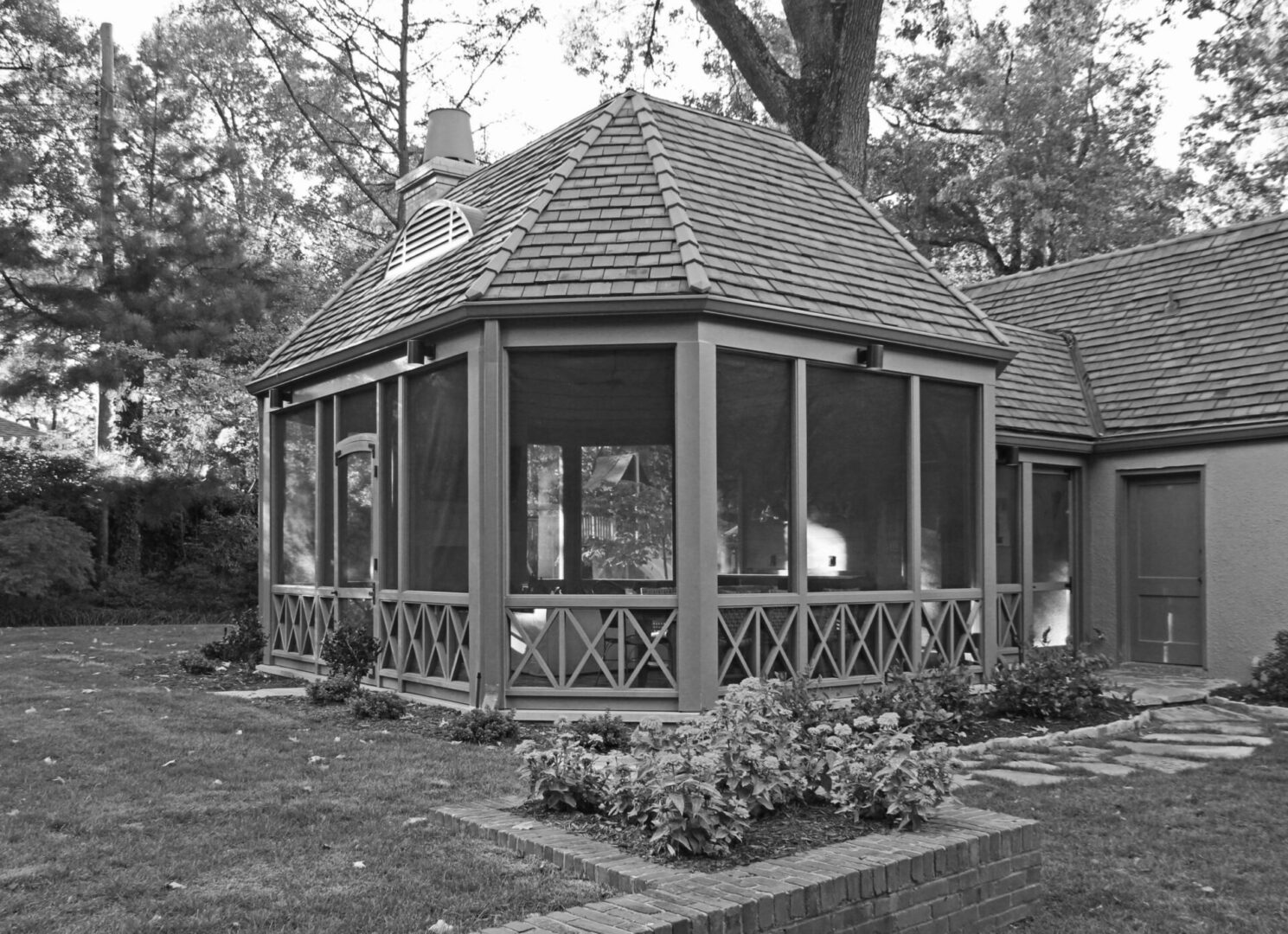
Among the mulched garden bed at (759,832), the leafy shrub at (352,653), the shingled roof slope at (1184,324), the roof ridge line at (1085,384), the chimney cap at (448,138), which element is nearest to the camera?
the mulched garden bed at (759,832)

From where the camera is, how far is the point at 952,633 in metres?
10.1

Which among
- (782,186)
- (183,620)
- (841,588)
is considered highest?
(782,186)

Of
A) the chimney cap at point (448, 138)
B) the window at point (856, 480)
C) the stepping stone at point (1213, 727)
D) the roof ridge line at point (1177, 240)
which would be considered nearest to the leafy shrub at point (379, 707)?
the window at point (856, 480)

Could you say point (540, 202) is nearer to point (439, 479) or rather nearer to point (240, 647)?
point (439, 479)

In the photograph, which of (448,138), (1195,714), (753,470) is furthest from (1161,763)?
(448,138)

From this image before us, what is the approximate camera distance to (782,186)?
1116cm

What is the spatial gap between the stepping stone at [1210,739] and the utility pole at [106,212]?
54.9 ft

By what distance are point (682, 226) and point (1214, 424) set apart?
647 centimetres

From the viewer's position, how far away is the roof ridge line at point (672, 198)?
335 inches

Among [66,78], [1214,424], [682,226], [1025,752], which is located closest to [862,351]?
[682,226]

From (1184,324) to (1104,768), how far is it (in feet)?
26.6

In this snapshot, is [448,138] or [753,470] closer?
[753,470]

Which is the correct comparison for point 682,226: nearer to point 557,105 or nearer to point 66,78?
point 66,78

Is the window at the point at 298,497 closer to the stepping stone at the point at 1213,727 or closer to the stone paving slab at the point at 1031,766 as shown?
the stone paving slab at the point at 1031,766
